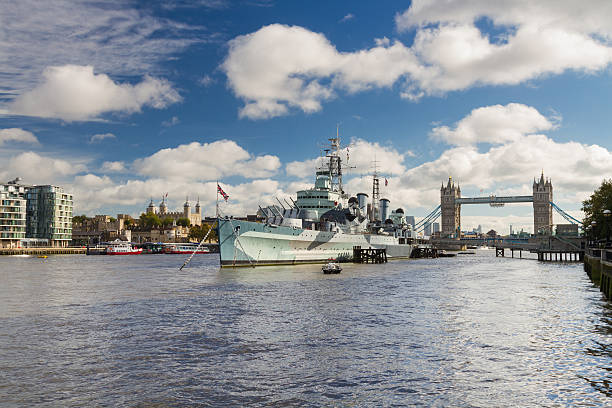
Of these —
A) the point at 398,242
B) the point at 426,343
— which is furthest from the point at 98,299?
the point at 398,242

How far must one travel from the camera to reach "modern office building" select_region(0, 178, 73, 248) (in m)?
133

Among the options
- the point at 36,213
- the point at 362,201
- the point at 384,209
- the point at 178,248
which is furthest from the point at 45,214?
the point at 362,201

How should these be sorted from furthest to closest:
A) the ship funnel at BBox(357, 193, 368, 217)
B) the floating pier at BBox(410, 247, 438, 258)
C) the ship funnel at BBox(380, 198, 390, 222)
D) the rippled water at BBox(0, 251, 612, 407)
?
the floating pier at BBox(410, 247, 438, 258), the ship funnel at BBox(380, 198, 390, 222), the ship funnel at BBox(357, 193, 368, 217), the rippled water at BBox(0, 251, 612, 407)

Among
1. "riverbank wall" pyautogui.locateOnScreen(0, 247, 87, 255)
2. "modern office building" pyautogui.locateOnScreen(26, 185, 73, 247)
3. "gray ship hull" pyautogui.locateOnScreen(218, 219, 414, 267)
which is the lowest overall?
"riverbank wall" pyautogui.locateOnScreen(0, 247, 87, 255)

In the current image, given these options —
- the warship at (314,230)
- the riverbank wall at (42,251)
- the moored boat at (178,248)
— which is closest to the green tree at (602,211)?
the warship at (314,230)

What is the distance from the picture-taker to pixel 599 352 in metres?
16.2

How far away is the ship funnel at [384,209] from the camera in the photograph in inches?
3723

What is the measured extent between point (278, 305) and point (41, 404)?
627 inches

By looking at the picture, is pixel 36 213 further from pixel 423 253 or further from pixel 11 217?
pixel 423 253

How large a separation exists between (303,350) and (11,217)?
472 feet

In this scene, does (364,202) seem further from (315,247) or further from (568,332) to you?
(568,332)

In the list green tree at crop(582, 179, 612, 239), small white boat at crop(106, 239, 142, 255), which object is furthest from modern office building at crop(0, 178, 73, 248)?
green tree at crop(582, 179, 612, 239)

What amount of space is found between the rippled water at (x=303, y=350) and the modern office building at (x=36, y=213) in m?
120

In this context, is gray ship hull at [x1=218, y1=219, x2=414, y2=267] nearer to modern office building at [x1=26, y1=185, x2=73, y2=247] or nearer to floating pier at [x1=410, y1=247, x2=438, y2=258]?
floating pier at [x1=410, y1=247, x2=438, y2=258]
